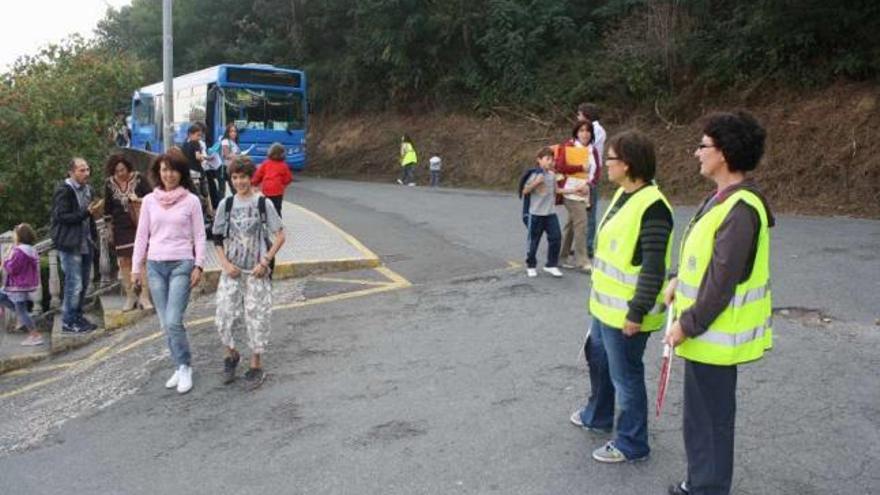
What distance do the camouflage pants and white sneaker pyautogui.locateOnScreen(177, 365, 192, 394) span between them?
1.35 ft

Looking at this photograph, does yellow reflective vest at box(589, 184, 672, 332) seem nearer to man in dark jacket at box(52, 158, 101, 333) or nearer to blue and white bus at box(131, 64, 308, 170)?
man in dark jacket at box(52, 158, 101, 333)

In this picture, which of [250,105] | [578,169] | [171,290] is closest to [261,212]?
[171,290]

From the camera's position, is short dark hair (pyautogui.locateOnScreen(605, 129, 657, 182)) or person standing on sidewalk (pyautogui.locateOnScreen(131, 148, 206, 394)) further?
person standing on sidewalk (pyautogui.locateOnScreen(131, 148, 206, 394))

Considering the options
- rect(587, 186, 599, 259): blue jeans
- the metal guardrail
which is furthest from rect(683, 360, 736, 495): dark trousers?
the metal guardrail

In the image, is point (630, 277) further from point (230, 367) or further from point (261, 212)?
point (230, 367)

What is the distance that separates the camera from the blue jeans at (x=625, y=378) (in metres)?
3.82

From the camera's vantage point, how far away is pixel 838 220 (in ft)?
41.3

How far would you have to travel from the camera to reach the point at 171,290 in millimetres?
5734

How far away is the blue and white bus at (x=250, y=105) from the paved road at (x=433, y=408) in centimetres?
1281

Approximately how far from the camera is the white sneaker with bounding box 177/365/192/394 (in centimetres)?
587

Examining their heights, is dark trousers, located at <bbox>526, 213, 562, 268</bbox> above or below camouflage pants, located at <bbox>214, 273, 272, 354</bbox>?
above

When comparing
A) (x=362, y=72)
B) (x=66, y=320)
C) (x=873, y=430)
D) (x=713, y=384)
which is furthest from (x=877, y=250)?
(x=362, y=72)

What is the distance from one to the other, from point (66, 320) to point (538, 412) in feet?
20.3

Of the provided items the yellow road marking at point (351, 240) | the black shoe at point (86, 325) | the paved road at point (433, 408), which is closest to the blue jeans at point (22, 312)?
the black shoe at point (86, 325)
